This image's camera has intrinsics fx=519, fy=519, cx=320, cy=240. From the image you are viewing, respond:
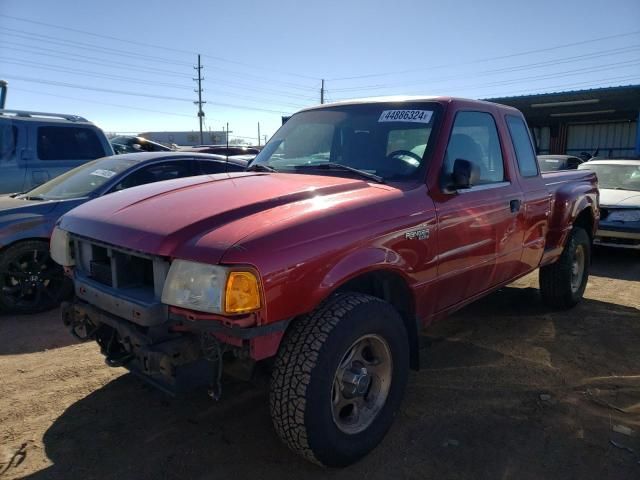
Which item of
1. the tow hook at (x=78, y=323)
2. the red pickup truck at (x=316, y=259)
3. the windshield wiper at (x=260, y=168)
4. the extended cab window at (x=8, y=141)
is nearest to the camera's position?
the red pickup truck at (x=316, y=259)

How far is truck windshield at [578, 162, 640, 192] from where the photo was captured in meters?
9.26

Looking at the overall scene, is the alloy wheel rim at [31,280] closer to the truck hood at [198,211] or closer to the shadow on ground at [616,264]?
the truck hood at [198,211]

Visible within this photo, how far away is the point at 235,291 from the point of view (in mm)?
2215

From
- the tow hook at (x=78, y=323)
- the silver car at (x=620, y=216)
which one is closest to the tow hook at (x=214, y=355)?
the tow hook at (x=78, y=323)

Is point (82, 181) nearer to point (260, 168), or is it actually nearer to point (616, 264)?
point (260, 168)

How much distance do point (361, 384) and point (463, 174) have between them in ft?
4.71

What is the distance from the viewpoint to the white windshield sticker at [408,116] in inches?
136

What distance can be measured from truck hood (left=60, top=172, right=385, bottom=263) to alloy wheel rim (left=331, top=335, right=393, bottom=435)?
0.81 meters

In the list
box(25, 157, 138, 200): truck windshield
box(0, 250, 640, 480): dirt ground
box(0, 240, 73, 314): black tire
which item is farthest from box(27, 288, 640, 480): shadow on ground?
box(25, 157, 138, 200): truck windshield

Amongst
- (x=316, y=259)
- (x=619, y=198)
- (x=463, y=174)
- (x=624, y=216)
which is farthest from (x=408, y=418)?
(x=619, y=198)

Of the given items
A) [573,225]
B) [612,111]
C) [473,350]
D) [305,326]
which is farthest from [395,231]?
[612,111]

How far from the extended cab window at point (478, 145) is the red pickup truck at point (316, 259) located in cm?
2

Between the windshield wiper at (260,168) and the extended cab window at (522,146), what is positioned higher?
the extended cab window at (522,146)

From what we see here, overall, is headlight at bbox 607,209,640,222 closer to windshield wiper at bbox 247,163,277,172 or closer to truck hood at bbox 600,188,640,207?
truck hood at bbox 600,188,640,207
